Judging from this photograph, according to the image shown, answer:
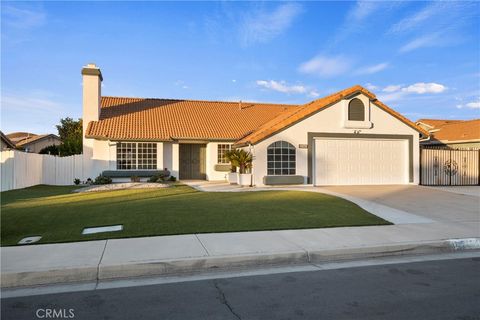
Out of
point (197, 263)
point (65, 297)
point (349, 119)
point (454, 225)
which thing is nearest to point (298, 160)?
point (349, 119)

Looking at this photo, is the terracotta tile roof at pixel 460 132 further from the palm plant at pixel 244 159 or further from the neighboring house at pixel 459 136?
the palm plant at pixel 244 159

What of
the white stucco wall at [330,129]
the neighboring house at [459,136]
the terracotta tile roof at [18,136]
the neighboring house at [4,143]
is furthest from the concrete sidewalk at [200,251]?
the terracotta tile roof at [18,136]

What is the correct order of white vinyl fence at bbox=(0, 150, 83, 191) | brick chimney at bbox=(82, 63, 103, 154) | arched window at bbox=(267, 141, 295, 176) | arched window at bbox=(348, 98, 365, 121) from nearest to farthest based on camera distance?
white vinyl fence at bbox=(0, 150, 83, 191) < arched window at bbox=(267, 141, 295, 176) < arched window at bbox=(348, 98, 365, 121) < brick chimney at bbox=(82, 63, 103, 154)

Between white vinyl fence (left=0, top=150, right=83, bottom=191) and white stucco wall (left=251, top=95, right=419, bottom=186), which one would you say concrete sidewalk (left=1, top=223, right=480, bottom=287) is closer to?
white stucco wall (left=251, top=95, right=419, bottom=186)

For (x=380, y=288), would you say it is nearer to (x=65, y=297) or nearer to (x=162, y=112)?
(x=65, y=297)

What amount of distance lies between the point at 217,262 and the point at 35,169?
19067 millimetres

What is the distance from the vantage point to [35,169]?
2220cm

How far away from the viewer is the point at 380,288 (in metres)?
5.71

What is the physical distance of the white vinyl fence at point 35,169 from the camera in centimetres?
1891

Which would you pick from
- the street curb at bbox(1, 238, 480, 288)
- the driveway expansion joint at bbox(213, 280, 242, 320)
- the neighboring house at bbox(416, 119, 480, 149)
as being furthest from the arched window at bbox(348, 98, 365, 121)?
the driveway expansion joint at bbox(213, 280, 242, 320)

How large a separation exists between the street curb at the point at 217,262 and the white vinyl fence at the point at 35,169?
1517cm

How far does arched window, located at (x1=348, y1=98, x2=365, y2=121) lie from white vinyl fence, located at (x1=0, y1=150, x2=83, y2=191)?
15.7 m

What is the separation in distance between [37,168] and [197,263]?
19.3 m

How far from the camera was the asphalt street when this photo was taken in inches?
187
